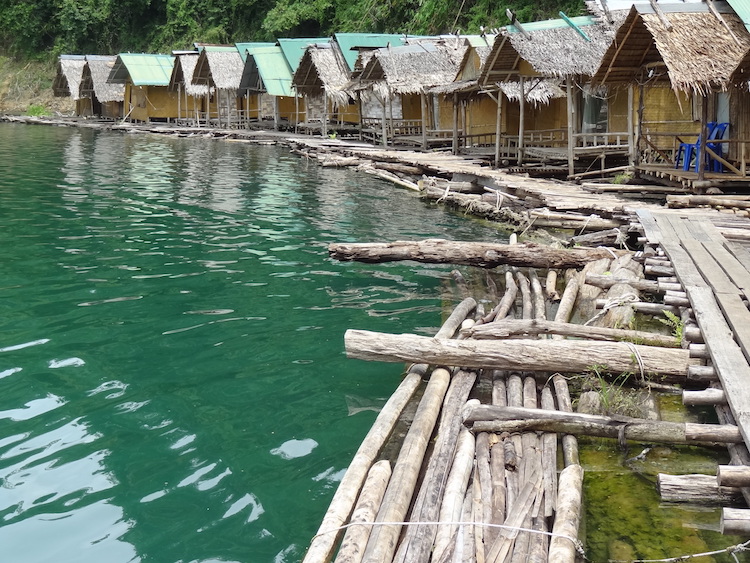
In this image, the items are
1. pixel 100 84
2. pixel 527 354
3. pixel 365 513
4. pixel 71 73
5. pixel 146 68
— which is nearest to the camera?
pixel 365 513

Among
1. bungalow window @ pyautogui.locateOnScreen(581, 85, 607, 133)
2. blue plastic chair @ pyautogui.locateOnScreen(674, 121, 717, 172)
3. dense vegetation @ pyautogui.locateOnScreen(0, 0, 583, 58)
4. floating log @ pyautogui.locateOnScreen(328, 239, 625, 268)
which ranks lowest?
floating log @ pyautogui.locateOnScreen(328, 239, 625, 268)

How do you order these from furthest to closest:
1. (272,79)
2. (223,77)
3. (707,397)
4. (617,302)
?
1. (223,77)
2. (272,79)
3. (617,302)
4. (707,397)

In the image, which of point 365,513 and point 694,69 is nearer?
point 365,513

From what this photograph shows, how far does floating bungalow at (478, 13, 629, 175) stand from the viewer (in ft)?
54.4

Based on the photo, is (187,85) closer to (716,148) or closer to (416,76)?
(416,76)

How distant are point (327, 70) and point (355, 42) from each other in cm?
228

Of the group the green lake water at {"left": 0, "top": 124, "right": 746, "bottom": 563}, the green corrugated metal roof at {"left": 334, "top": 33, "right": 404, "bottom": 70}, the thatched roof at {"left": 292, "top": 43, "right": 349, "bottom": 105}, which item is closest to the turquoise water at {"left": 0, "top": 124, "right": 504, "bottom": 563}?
the green lake water at {"left": 0, "top": 124, "right": 746, "bottom": 563}

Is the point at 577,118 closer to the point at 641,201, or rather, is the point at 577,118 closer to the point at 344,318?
the point at 641,201

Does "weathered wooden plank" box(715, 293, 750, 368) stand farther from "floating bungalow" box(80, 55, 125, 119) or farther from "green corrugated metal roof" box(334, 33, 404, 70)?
"floating bungalow" box(80, 55, 125, 119)

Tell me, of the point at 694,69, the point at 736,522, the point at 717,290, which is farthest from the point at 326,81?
the point at 736,522

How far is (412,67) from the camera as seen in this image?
83.0 ft

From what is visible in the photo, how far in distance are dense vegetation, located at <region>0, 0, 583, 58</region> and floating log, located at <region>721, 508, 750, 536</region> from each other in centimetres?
3463

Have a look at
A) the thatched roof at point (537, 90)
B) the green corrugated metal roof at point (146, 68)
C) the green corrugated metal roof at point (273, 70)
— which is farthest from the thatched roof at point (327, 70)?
the green corrugated metal roof at point (146, 68)

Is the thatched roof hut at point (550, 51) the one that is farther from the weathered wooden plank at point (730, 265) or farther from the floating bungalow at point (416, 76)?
the weathered wooden plank at point (730, 265)
